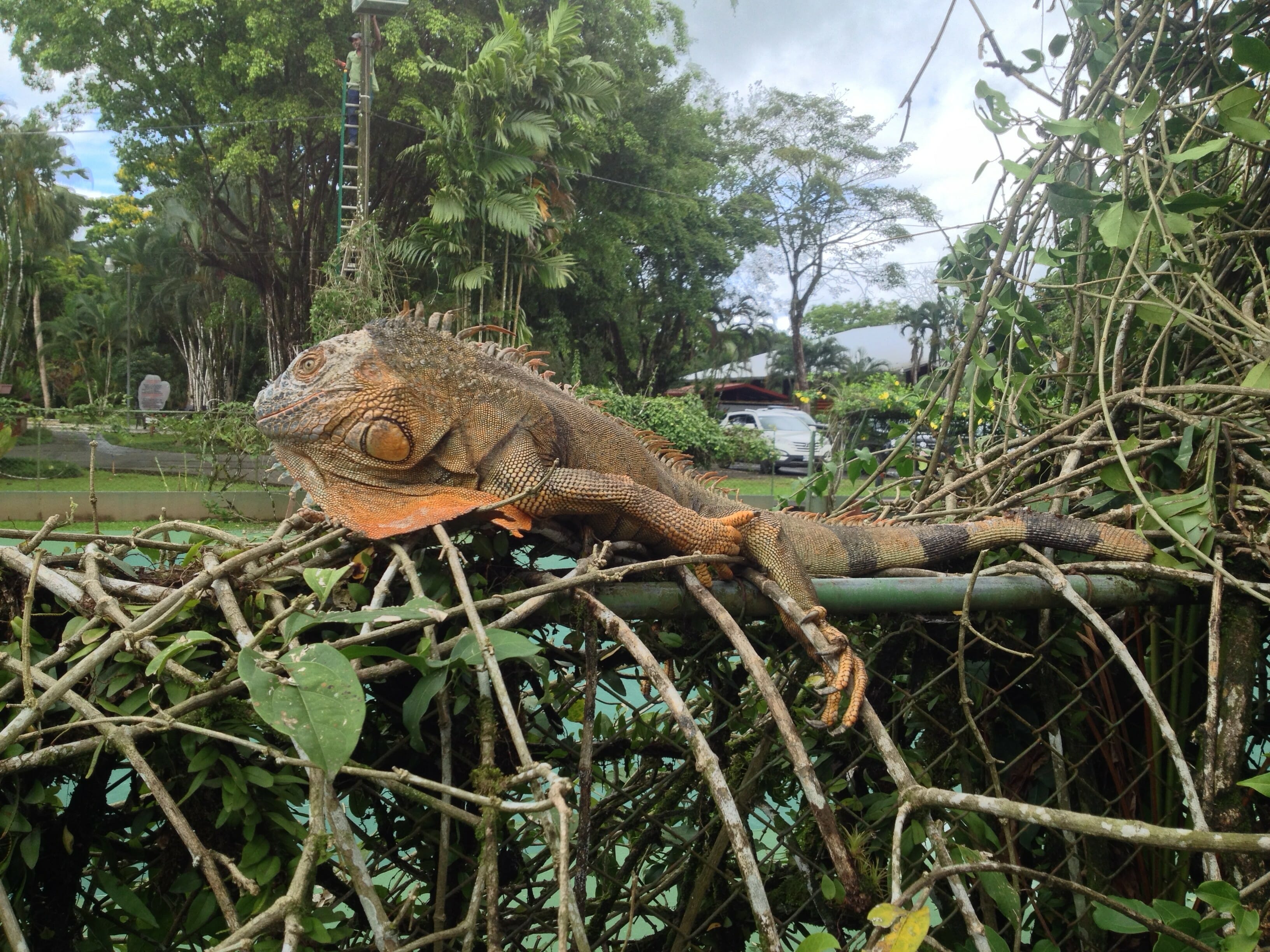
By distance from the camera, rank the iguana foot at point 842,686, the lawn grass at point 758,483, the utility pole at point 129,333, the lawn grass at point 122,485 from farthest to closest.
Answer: the utility pole at point 129,333 < the lawn grass at point 758,483 < the lawn grass at point 122,485 < the iguana foot at point 842,686

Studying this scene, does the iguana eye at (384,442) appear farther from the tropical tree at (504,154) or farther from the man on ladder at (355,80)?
the tropical tree at (504,154)

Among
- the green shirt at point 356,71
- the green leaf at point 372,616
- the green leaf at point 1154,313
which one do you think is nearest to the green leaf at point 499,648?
the green leaf at point 372,616

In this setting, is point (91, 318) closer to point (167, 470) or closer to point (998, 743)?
point (167, 470)

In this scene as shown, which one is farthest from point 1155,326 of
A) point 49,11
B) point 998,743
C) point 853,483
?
point 49,11

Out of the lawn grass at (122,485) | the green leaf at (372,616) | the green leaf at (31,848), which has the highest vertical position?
the green leaf at (372,616)

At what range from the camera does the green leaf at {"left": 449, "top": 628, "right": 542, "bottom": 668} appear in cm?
89

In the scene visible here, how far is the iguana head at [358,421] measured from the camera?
1.61m

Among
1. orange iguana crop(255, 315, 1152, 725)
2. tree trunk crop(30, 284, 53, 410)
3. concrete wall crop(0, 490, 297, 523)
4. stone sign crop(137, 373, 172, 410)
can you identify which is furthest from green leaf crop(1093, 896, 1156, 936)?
tree trunk crop(30, 284, 53, 410)

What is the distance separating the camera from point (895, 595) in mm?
1291

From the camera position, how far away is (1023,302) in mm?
2129

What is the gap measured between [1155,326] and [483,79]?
46.7ft

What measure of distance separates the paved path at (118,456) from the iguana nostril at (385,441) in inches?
369

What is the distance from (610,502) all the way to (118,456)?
1671 centimetres

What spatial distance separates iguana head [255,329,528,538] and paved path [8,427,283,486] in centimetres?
921
